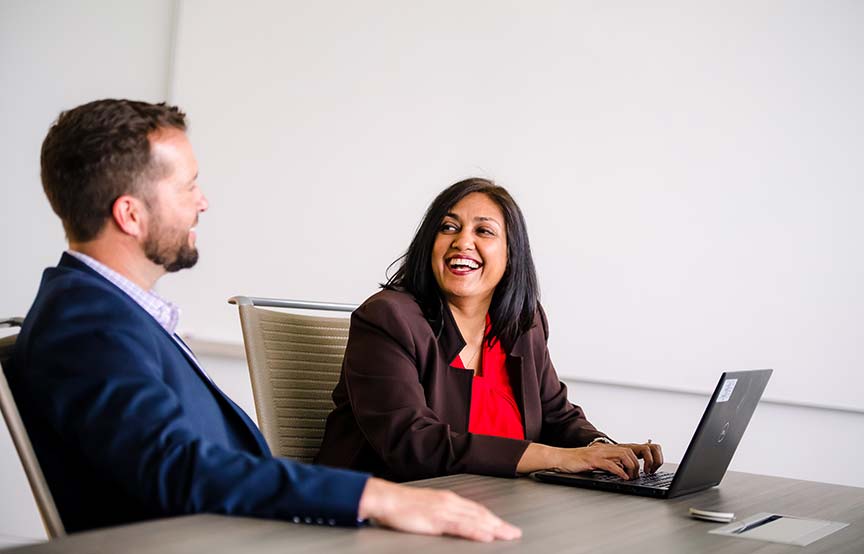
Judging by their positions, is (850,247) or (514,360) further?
(850,247)

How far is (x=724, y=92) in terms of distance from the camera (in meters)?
3.71

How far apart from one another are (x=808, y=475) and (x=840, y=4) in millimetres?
1602

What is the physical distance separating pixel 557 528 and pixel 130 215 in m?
0.76

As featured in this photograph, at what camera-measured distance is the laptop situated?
1847mm

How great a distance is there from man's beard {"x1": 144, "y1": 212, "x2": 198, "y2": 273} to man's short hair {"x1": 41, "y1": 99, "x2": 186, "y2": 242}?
5cm

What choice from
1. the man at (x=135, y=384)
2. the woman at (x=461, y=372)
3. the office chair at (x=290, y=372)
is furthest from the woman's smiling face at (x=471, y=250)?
the man at (x=135, y=384)

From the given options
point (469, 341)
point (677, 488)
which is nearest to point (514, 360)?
point (469, 341)

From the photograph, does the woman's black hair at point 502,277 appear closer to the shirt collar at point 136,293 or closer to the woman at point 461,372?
the woman at point 461,372

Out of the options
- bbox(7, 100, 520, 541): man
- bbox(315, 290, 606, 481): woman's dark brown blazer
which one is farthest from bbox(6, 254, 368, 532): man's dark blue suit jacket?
bbox(315, 290, 606, 481): woman's dark brown blazer

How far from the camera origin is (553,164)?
3855 mm

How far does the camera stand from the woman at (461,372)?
205cm

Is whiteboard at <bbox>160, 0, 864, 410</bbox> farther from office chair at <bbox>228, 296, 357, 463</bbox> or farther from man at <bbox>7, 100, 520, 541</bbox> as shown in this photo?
man at <bbox>7, 100, 520, 541</bbox>

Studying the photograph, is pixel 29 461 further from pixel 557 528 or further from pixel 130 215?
pixel 557 528

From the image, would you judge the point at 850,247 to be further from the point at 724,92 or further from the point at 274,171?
the point at 274,171
